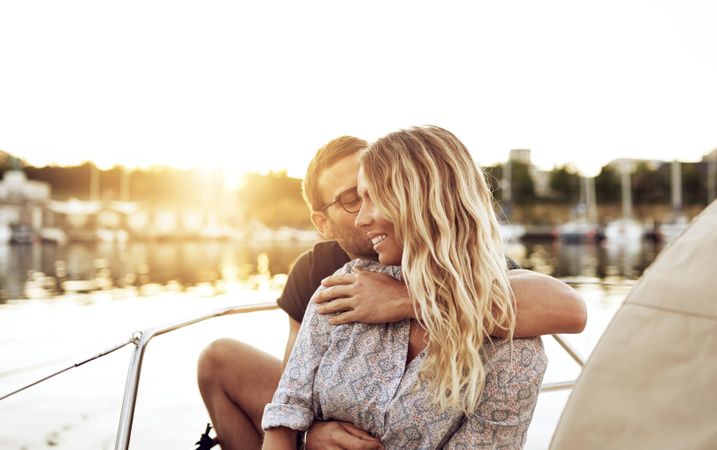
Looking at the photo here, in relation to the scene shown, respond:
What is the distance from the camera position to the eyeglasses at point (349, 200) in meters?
2.29

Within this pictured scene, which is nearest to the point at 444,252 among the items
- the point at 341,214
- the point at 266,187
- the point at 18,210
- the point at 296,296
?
the point at 341,214

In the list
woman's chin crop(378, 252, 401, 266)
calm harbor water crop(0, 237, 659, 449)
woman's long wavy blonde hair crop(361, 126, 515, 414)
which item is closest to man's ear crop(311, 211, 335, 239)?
calm harbor water crop(0, 237, 659, 449)

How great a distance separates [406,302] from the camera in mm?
1475

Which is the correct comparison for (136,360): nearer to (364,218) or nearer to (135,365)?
(135,365)

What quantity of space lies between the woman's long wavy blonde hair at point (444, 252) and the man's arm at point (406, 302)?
0.17 ft

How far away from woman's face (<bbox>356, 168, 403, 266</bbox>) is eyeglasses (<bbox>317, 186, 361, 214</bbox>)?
720 mm

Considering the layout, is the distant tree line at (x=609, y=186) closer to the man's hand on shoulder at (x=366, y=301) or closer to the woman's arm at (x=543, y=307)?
the woman's arm at (x=543, y=307)

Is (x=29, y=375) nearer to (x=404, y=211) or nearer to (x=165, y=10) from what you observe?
(x=404, y=211)

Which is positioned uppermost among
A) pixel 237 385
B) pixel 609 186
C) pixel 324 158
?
pixel 609 186

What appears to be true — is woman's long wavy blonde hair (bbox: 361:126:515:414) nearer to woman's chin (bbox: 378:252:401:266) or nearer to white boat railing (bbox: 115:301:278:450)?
woman's chin (bbox: 378:252:401:266)

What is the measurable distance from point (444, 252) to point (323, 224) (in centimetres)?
101

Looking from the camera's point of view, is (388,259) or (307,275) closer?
(388,259)

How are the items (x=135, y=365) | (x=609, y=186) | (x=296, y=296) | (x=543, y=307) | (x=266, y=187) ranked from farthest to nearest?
(x=266, y=187), (x=609, y=186), (x=296, y=296), (x=135, y=365), (x=543, y=307)

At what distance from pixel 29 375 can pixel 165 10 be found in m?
20.3
